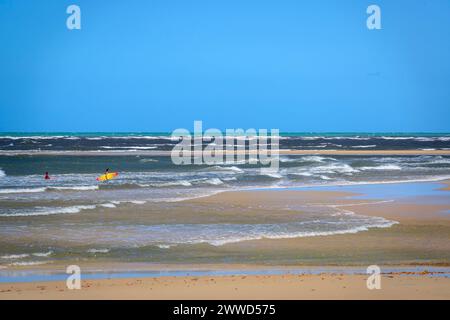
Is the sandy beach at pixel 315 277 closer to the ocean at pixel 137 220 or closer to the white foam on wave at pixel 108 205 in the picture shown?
the ocean at pixel 137 220

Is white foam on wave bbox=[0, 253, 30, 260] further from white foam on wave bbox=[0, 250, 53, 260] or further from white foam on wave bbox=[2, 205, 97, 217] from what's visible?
white foam on wave bbox=[2, 205, 97, 217]

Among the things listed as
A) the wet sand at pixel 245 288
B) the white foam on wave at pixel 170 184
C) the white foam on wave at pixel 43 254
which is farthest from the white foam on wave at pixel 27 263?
the white foam on wave at pixel 170 184

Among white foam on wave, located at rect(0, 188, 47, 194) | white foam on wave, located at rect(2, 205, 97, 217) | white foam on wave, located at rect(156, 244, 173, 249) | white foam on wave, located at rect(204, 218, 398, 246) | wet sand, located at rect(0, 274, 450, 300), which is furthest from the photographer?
white foam on wave, located at rect(0, 188, 47, 194)

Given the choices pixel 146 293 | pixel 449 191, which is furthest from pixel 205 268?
pixel 449 191

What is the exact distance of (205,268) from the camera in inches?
370

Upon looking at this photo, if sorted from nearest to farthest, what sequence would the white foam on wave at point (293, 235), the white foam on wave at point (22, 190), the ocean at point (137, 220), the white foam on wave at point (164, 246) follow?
the ocean at point (137, 220), the white foam on wave at point (164, 246), the white foam on wave at point (293, 235), the white foam on wave at point (22, 190)

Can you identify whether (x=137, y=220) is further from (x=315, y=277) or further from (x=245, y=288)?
(x=245, y=288)

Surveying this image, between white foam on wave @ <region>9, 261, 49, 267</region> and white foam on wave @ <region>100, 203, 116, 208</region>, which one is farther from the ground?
white foam on wave @ <region>9, 261, 49, 267</region>

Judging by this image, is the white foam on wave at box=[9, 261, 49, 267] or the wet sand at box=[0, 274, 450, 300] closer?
the wet sand at box=[0, 274, 450, 300]

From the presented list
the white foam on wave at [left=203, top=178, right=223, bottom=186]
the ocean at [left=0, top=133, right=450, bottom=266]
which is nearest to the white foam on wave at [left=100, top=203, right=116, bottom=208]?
the ocean at [left=0, top=133, right=450, bottom=266]

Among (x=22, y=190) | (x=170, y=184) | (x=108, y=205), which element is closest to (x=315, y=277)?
(x=108, y=205)
